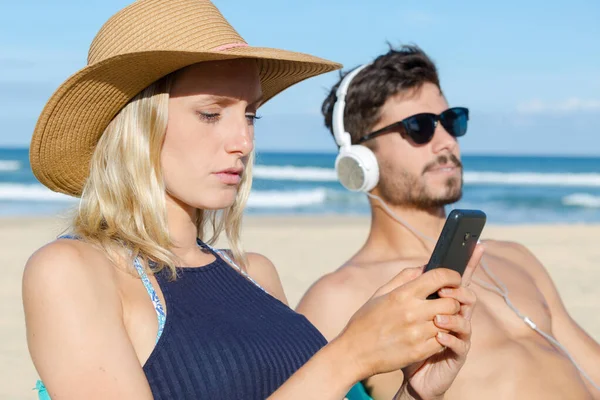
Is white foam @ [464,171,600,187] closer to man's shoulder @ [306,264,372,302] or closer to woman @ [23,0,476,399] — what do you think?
man's shoulder @ [306,264,372,302]

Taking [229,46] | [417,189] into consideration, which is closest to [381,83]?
[417,189]

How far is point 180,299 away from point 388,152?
209 cm

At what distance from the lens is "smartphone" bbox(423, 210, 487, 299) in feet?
7.11

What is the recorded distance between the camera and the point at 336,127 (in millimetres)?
4457

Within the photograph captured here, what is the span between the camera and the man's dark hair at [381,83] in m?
4.34

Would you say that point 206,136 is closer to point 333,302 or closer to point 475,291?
point 333,302

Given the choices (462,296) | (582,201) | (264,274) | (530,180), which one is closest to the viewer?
(462,296)

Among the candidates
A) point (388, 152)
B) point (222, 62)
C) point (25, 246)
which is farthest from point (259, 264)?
point (25, 246)

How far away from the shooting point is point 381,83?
4.35 meters

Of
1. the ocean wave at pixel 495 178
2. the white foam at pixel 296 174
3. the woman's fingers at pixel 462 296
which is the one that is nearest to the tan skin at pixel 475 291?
the woman's fingers at pixel 462 296

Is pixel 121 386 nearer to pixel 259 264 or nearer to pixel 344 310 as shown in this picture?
pixel 259 264

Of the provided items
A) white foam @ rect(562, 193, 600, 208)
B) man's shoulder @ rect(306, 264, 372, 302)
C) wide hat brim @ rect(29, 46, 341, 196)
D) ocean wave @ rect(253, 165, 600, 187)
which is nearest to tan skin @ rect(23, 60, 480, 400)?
wide hat brim @ rect(29, 46, 341, 196)

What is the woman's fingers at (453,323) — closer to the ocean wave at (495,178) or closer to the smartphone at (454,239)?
the smartphone at (454,239)

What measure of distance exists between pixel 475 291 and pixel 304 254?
801 cm
